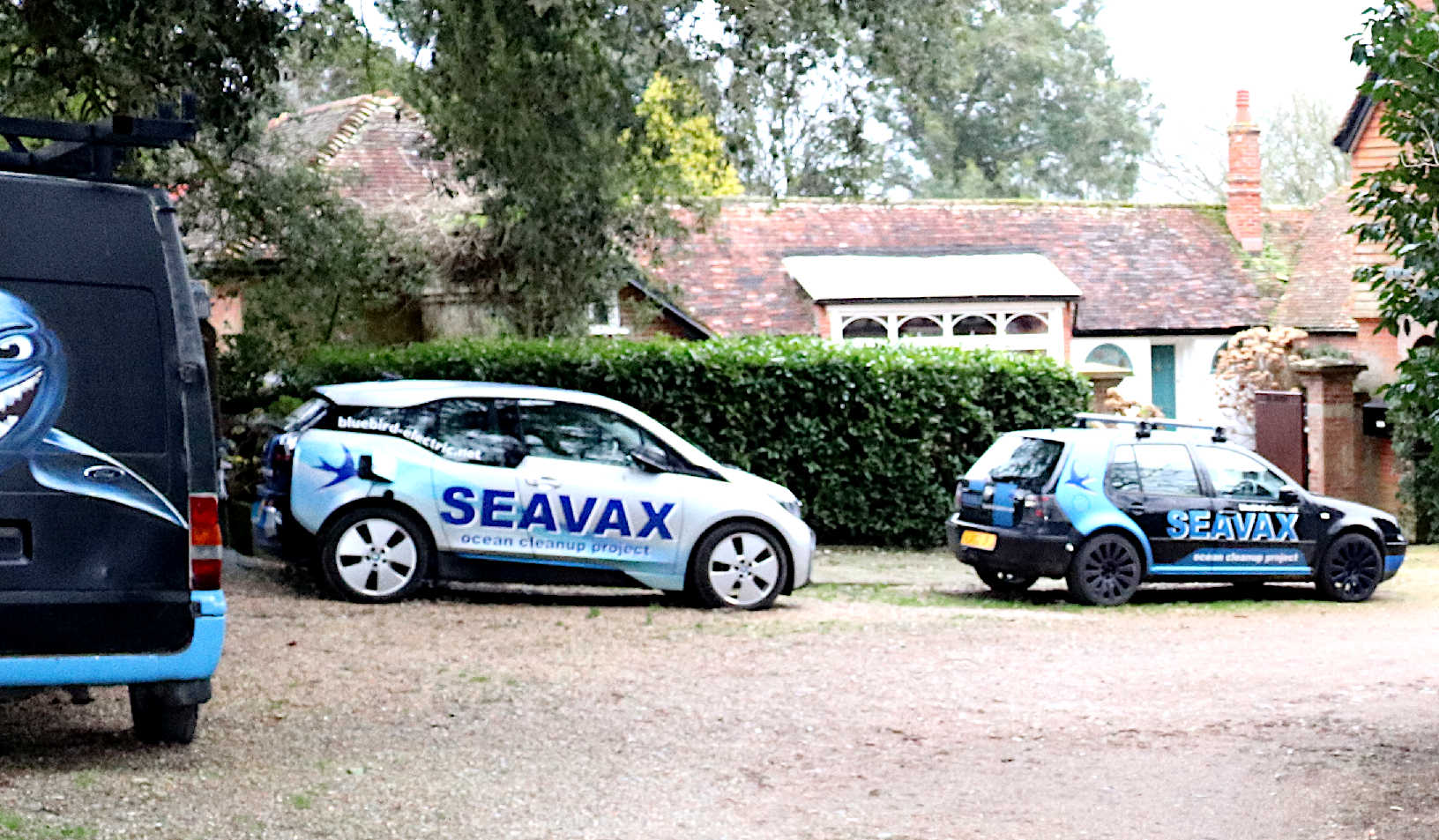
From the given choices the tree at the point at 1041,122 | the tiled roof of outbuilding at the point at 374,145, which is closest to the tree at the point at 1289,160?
the tree at the point at 1041,122

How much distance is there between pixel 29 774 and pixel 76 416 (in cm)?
150

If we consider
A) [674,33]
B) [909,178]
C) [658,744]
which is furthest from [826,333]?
[658,744]

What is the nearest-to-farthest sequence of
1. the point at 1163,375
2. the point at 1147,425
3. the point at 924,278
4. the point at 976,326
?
the point at 1147,425 < the point at 924,278 < the point at 976,326 < the point at 1163,375

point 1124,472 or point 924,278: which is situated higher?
point 924,278

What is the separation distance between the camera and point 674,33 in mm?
14148

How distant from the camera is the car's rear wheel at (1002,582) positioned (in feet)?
55.7

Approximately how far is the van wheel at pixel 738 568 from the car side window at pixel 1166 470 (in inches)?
136

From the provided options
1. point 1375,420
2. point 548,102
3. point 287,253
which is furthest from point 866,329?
point 548,102

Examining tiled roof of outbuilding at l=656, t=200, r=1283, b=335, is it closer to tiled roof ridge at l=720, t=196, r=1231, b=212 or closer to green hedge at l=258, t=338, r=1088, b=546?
tiled roof ridge at l=720, t=196, r=1231, b=212

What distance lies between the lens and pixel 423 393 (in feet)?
47.3

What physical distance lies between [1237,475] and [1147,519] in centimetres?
106

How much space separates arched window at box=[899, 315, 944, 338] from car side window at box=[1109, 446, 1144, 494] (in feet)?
81.9

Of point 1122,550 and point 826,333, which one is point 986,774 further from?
point 826,333

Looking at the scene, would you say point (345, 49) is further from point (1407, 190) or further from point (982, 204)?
point (982, 204)
